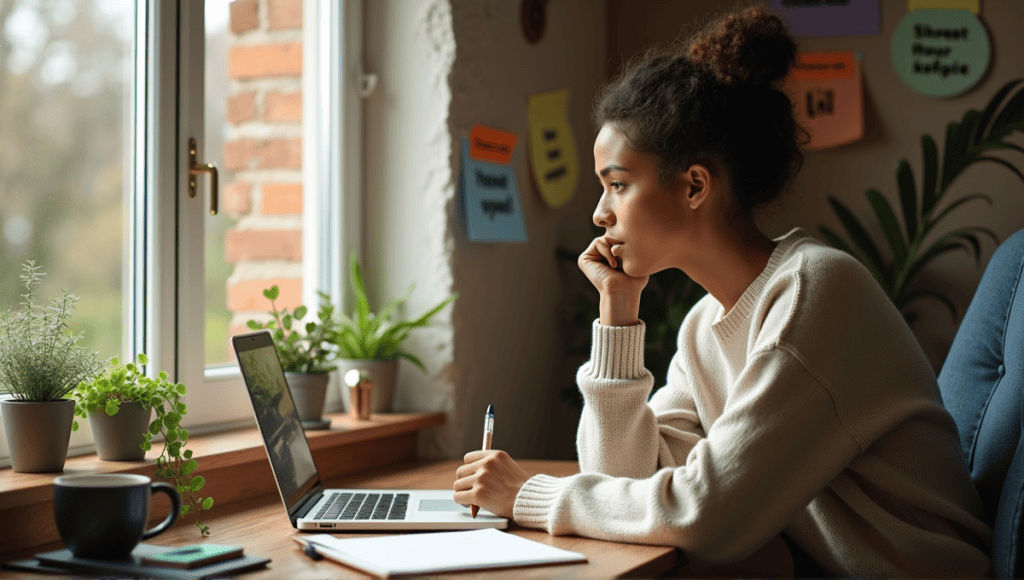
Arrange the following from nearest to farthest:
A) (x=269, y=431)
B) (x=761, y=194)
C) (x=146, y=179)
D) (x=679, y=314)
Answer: (x=269, y=431)
(x=761, y=194)
(x=146, y=179)
(x=679, y=314)

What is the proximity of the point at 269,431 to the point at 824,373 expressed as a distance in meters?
0.71

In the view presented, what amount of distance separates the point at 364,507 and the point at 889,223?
1.59 meters

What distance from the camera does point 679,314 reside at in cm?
229

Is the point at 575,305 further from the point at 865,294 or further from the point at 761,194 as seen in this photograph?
the point at 865,294

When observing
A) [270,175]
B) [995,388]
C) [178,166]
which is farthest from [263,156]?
[995,388]

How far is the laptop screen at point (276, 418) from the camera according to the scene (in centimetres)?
118

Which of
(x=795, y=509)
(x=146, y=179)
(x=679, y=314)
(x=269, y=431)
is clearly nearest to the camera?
(x=795, y=509)

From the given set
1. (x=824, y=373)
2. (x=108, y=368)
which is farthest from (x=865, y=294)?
(x=108, y=368)

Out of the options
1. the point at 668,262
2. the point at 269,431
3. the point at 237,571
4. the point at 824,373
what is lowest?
the point at 237,571

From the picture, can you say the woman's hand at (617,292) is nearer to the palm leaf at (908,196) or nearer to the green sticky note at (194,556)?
the green sticky note at (194,556)

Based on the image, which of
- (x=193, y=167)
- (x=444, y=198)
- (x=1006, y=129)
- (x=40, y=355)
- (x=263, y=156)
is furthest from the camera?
(x=1006, y=129)

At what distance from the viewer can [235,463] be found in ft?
4.56

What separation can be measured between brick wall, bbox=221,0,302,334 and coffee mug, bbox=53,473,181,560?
0.74m

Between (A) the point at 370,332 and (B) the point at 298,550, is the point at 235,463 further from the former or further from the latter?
(A) the point at 370,332
